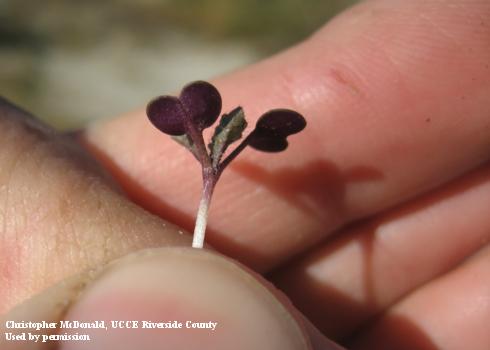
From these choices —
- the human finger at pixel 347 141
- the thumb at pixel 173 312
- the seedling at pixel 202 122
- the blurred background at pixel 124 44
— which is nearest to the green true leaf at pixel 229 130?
the seedling at pixel 202 122

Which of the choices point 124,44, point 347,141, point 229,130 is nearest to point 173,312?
point 229,130

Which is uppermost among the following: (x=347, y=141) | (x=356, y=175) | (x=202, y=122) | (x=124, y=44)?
(x=202, y=122)

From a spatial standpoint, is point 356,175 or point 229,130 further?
point 356,175

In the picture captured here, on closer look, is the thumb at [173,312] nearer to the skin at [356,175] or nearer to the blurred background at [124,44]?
the skin at [356,175]

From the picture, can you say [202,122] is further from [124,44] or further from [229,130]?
[124,44]

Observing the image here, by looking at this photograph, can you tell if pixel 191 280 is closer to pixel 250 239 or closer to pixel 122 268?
pixel 122 268
